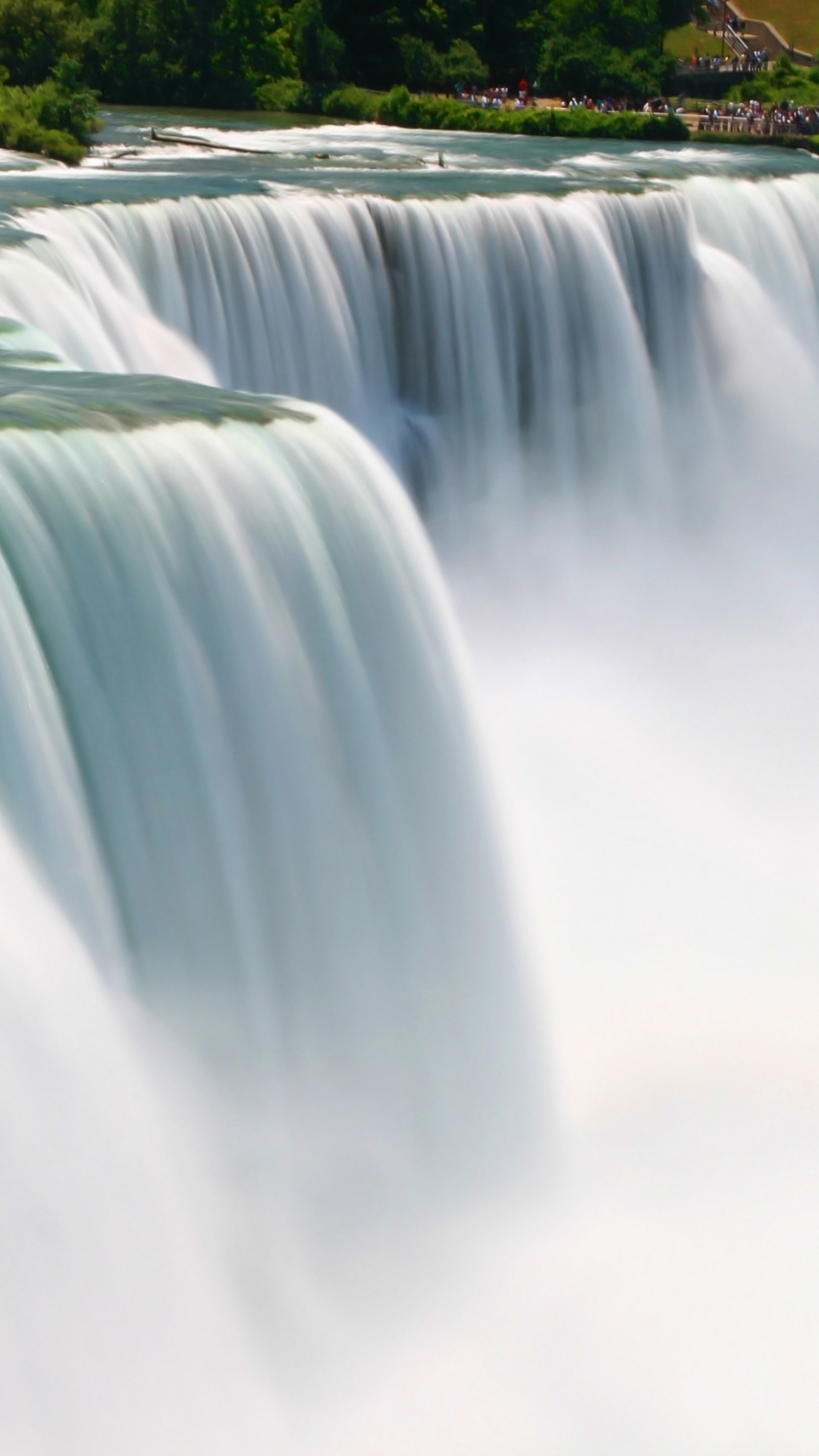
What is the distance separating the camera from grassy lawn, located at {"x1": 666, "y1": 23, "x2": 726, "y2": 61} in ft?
212

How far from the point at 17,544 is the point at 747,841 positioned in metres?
7.25

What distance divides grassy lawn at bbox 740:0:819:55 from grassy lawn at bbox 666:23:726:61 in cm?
71

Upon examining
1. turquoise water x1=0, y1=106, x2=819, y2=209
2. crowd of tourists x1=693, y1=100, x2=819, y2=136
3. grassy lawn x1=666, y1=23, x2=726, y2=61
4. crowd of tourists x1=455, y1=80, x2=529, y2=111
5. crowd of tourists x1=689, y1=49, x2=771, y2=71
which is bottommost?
turquoise water x1=0, y1=106, x2=819, y2=209

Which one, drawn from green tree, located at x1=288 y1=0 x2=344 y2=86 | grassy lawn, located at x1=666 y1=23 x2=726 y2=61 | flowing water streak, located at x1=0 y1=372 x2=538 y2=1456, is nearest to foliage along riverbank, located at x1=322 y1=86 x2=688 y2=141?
green tree, located at x1=288 y1=0 x2=344 y2=86

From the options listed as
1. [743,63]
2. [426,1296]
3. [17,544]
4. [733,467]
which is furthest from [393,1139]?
[743,63]

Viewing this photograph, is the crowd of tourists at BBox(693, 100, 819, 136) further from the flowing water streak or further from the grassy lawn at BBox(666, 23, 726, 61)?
the grassy lawn at BBox(666, 23, 726, 61)

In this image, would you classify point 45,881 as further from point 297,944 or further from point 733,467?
point 733,467

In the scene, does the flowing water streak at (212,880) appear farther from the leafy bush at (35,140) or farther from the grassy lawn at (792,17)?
the grassy lawn at (792,17)

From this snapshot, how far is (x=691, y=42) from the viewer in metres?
67.3

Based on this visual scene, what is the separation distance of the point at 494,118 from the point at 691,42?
3768 cm

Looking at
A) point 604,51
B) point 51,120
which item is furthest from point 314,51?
point 51,120

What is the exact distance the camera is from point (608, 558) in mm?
16016

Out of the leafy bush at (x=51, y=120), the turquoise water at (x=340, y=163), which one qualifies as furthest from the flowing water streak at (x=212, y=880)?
the leafy bush at (x=51, y=120)

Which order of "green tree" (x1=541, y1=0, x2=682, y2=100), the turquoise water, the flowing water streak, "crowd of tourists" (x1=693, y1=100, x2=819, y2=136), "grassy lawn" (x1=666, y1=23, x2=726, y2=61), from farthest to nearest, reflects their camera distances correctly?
"grassy lawn" (x1=666, y1=23, x2=726, y2=61)
"green tree" (x1=541, y1=0, x2=682, y2=100)
"crowd of tourists" (x1=693, y1=100, x2=819, y2=136)
the turquoise water
the flowing water streak
